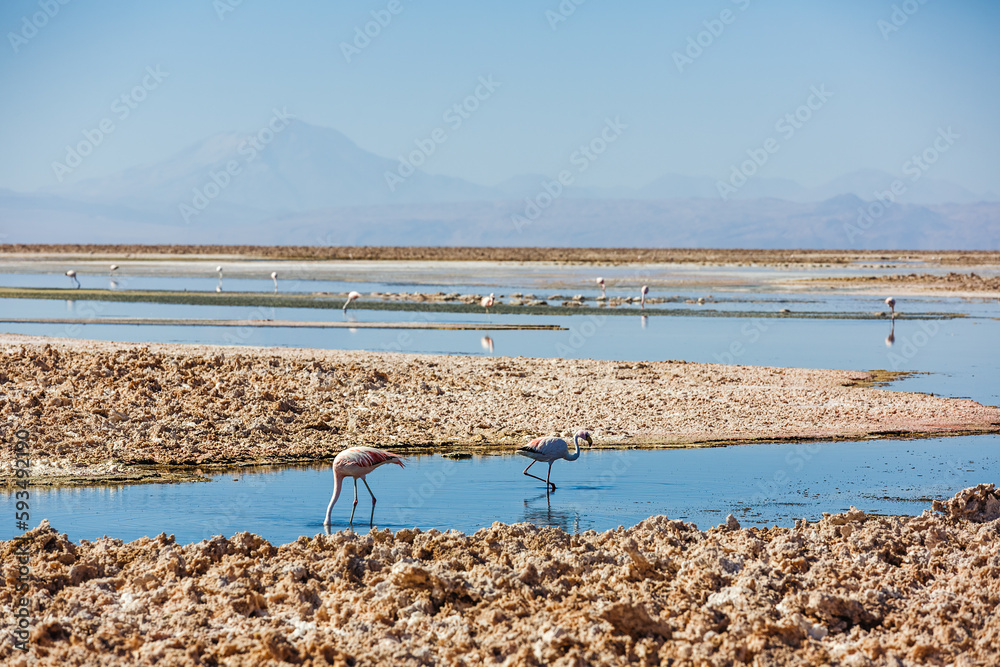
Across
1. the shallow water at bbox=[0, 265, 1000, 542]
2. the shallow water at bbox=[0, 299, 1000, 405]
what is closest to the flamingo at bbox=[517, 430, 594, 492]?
the shallow water at bbox=[0, 265, 1000, 542]

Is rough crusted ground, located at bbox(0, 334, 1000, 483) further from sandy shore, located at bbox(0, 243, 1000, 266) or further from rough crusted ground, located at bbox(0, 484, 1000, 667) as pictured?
sandy shore, located at bbox(0, 243, 1000, 266)

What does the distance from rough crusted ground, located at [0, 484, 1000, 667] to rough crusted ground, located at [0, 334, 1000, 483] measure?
5.34m

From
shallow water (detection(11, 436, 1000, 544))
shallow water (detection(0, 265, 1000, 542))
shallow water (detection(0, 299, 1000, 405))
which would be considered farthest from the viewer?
shallow water (detection(0, 299, 1000, 405))

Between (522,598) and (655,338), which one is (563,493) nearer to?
(522,598)

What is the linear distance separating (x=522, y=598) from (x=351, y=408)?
866cm

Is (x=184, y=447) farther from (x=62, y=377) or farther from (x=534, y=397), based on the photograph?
(x=534, y=397)

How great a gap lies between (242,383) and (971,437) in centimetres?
1075

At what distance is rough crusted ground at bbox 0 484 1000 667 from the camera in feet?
21.6

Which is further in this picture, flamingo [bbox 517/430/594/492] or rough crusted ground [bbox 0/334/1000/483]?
rough crusted ground [bbox 0/334/1000/483]

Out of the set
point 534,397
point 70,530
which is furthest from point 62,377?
point 534,397

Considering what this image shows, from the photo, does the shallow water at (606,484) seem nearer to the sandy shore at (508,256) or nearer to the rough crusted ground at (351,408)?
the rough crusted ground at (351,408)

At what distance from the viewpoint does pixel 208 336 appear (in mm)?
26969

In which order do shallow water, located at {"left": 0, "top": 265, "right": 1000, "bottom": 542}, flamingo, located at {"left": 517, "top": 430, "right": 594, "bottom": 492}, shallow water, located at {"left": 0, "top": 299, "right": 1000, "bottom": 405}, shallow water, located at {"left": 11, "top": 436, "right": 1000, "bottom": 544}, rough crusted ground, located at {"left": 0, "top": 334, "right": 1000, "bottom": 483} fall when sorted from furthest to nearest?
shallow water, located at {"left": 0, "top": 299, "right": 1000, "bottom": 405} < rough crusted ground, located at {"left": 0, "top": 334, "right": 1000, "bottom": 483} < flamingo, located at {"left": 517, "top": 430, "right": 594, "bottom": 492} < shallow water, located at {"left": 0, "top": 265, "right": 1000, "bottom": 542} < shallow water, located at {"left": 11, "top": 436, "right": 1000, "bottom": 544}

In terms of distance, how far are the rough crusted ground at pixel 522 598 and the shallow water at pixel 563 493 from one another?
1.77m
